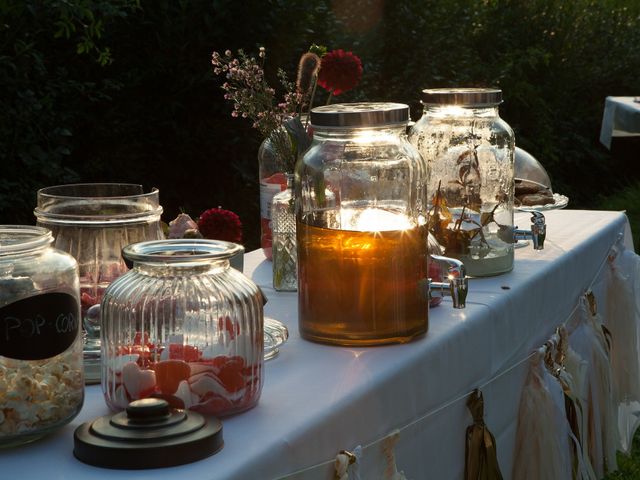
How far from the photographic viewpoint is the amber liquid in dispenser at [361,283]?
5.02 feet

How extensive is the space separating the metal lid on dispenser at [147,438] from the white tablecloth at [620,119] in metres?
5.74

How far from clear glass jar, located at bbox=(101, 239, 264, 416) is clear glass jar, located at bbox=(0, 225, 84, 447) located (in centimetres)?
6

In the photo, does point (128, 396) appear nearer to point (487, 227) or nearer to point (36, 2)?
point (487, 227)

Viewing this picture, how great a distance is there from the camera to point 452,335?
1687mm

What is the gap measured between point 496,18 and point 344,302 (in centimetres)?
729

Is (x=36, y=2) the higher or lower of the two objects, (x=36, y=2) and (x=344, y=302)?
the higher

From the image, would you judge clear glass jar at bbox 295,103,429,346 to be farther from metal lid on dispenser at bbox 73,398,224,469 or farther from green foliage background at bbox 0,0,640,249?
green foliage background at bbox 0,0,640,249

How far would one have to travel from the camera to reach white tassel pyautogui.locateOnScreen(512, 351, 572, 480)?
206cm

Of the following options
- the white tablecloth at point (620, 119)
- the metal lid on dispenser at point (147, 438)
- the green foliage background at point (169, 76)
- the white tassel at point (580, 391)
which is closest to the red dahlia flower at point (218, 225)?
the metal lid on dispenser at point (147, 438)

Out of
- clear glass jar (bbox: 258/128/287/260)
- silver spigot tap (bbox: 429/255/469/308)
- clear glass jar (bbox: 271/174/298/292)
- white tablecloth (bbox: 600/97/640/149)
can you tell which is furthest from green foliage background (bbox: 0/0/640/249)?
silver spigot tap (bbox: 429/255/469/308)

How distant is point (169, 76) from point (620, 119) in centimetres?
318

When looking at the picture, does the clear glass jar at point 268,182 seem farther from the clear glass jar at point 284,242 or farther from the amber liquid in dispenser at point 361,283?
the amber liquid in dispenser at point 361,283

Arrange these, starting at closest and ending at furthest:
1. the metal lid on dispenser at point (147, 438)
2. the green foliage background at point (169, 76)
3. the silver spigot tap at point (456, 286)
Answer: the metal lid on dispenser at point (147, 438) < the silver spigot tap at point (456, 286) < the green foliage background at point (169, 76)

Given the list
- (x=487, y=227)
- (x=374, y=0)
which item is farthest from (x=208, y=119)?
(x=487, y=227)
